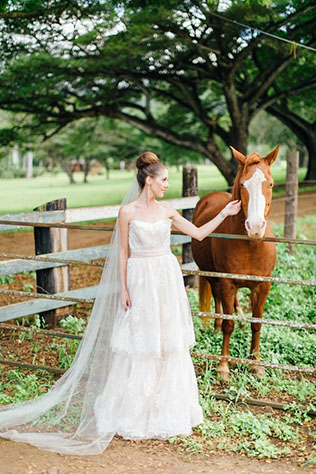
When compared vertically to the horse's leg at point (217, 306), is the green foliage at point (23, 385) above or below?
below

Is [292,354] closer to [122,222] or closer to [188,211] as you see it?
[122,222]

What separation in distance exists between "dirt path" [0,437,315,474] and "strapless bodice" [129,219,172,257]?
153 cm

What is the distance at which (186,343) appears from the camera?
4.28 metres

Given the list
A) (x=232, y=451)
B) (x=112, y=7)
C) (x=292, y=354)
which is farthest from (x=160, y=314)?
(x=112, y=7)

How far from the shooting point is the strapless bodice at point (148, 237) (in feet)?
13.4

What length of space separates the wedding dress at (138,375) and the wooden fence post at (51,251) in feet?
8.02

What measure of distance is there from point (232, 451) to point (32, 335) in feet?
11.1

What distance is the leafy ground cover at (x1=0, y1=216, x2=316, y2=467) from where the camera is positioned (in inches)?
154

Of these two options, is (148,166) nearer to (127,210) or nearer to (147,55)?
(127,210)

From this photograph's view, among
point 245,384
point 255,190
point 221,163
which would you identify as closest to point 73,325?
point 245,384

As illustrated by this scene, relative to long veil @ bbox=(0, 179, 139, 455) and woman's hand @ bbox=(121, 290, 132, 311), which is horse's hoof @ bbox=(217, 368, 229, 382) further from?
woman's hand @ bbox=(121, 290, 132, 311)

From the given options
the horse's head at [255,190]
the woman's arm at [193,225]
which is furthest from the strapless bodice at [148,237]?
the horse's head at [255,190]

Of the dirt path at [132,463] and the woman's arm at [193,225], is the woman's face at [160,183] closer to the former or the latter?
the woman's arm at [193,225]

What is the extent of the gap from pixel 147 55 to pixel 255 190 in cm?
1261
